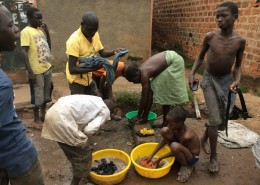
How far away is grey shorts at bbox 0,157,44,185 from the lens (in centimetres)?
175

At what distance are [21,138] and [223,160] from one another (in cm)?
263

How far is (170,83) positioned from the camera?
3.78 m

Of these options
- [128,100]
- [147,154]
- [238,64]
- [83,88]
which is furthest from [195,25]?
[147,154]

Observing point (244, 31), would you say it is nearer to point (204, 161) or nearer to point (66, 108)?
point (204, 161)

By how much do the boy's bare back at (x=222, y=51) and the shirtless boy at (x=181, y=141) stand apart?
2.12ft

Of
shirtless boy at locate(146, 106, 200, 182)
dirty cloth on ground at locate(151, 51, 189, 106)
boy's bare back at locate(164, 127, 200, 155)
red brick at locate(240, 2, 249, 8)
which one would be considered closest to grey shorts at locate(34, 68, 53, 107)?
dirty cloth on ground at locate(151, 51, 189, 106)

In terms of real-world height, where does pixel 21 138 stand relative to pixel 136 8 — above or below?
below

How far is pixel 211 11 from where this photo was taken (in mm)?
7348

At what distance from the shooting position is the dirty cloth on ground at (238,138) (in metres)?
3.69

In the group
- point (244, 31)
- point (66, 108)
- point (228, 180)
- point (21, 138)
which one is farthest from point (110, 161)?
point (244, 31)

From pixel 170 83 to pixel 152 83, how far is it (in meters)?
0.26

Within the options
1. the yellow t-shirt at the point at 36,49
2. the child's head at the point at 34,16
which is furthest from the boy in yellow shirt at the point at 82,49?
the child's head at the point at 34,16

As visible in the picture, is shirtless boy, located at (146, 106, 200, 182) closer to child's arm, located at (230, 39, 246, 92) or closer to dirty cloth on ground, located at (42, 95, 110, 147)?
child's arm, located at (230, 39, 246, 92)

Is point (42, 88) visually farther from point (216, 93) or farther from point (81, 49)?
point (216, 93)
